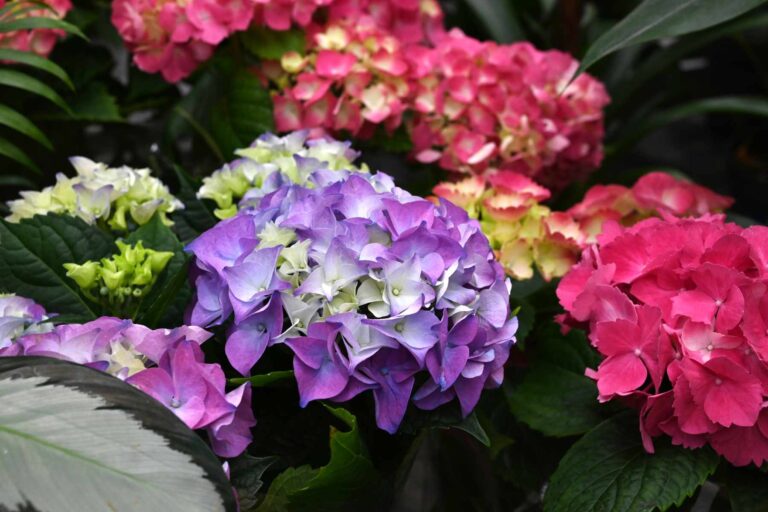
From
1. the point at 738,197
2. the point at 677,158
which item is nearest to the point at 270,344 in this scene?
the point at 738,197

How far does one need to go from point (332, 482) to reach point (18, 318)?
0.23 metres

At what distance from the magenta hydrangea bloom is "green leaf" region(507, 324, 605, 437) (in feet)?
0.38

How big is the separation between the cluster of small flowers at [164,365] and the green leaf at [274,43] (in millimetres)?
536

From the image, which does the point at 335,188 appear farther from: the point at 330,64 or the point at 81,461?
the point at 330,64

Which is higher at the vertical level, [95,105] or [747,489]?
[95,105]

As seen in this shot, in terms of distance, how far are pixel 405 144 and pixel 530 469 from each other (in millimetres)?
436

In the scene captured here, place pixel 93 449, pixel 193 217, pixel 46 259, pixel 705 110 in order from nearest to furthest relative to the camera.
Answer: pixel 93 449 < pixel 46 259 < pixel 193 217 < pixel 705 110

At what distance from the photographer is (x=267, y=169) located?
79 centimetres

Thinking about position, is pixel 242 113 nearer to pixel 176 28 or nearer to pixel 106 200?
pixel 176 28

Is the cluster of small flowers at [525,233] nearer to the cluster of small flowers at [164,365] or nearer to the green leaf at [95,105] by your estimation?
the cluster of small flowers at [164,365]

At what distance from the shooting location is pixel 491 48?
106 cm

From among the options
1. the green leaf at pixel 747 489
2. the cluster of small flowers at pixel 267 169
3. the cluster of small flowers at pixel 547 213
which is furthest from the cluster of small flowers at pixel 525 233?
the green leaf at pixel 747 489

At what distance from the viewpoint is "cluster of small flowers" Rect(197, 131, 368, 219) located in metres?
0.76

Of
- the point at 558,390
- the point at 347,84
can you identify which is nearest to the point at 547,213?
the point at 558,390
